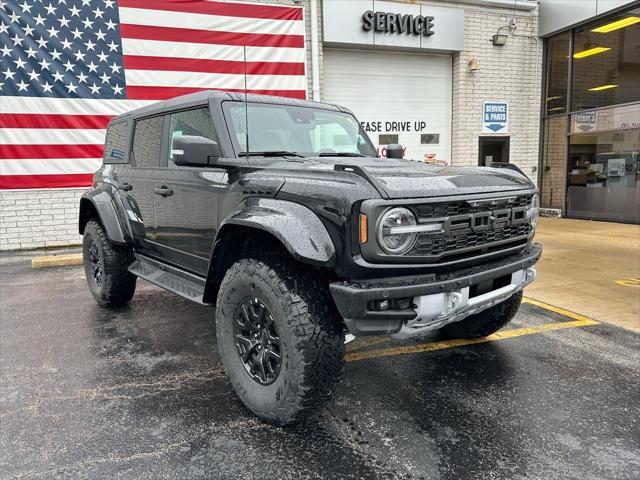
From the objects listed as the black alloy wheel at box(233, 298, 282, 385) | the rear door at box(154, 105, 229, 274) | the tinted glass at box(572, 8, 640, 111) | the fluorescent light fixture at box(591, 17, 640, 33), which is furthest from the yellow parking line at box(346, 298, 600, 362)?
the fluorescent light fixture at box(591, 17, 640, 33)

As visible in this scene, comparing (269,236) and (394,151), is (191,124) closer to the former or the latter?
(269,236)

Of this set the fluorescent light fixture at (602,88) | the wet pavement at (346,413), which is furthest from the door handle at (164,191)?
the fluorescent light fixture at (602,88)

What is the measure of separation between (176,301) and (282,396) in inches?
120

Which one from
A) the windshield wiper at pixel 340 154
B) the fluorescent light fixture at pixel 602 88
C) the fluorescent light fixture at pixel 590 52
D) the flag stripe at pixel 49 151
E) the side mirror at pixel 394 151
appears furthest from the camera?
the fluorescent light fixture at pixel 590 52

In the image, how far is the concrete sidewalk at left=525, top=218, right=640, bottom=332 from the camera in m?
4.70

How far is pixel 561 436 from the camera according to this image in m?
2.48

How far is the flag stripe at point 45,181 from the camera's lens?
843 cm

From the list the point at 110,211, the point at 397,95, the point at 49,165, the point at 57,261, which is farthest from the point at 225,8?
the point at 110,211

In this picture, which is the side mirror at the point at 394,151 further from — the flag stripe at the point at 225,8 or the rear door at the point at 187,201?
the flag stripe at the point at 225,8

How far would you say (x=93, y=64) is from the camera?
28.1 feet

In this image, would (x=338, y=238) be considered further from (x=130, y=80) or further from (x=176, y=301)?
(x=130, y=80)

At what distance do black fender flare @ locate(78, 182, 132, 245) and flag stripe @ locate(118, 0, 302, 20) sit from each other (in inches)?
214

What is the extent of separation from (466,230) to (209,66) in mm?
8007

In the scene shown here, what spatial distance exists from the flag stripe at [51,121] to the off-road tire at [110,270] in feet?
15.4
